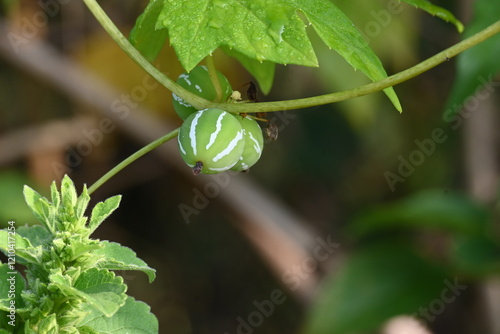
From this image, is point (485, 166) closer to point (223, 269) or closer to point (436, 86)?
point (436, 86)

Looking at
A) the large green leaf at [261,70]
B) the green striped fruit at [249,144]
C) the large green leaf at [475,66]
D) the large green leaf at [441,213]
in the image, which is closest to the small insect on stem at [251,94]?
the green striped fruit at [249,144]

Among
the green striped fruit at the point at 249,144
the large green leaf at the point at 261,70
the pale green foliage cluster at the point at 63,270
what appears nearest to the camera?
the pale green foliage cluster at the point at 63,270

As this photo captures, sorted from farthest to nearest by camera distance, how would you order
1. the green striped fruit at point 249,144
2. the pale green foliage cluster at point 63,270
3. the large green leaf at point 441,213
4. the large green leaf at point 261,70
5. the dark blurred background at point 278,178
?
1. the dark blurred background at point 278,178
2. the large green leaf at point 441,213
3. the large green leaf at point 261,70
4. the green striped fruit at point 249,144
5. the pale green foliage cluster at point 63,270

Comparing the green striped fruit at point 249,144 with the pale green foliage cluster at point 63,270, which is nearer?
the pale green foliage cluster at point 63,270

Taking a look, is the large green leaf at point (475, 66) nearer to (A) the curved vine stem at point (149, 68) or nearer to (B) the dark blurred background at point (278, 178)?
(A) the curved vine stem at point (149, 68)

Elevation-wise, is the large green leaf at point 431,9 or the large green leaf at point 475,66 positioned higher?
the large green leaf at point 431,9

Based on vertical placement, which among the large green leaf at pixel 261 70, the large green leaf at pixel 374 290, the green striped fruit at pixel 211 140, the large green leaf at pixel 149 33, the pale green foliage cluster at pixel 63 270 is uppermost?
the large green leaf at pixel 149 33

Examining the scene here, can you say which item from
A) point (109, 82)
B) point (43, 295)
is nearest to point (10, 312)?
point (43, 295)
